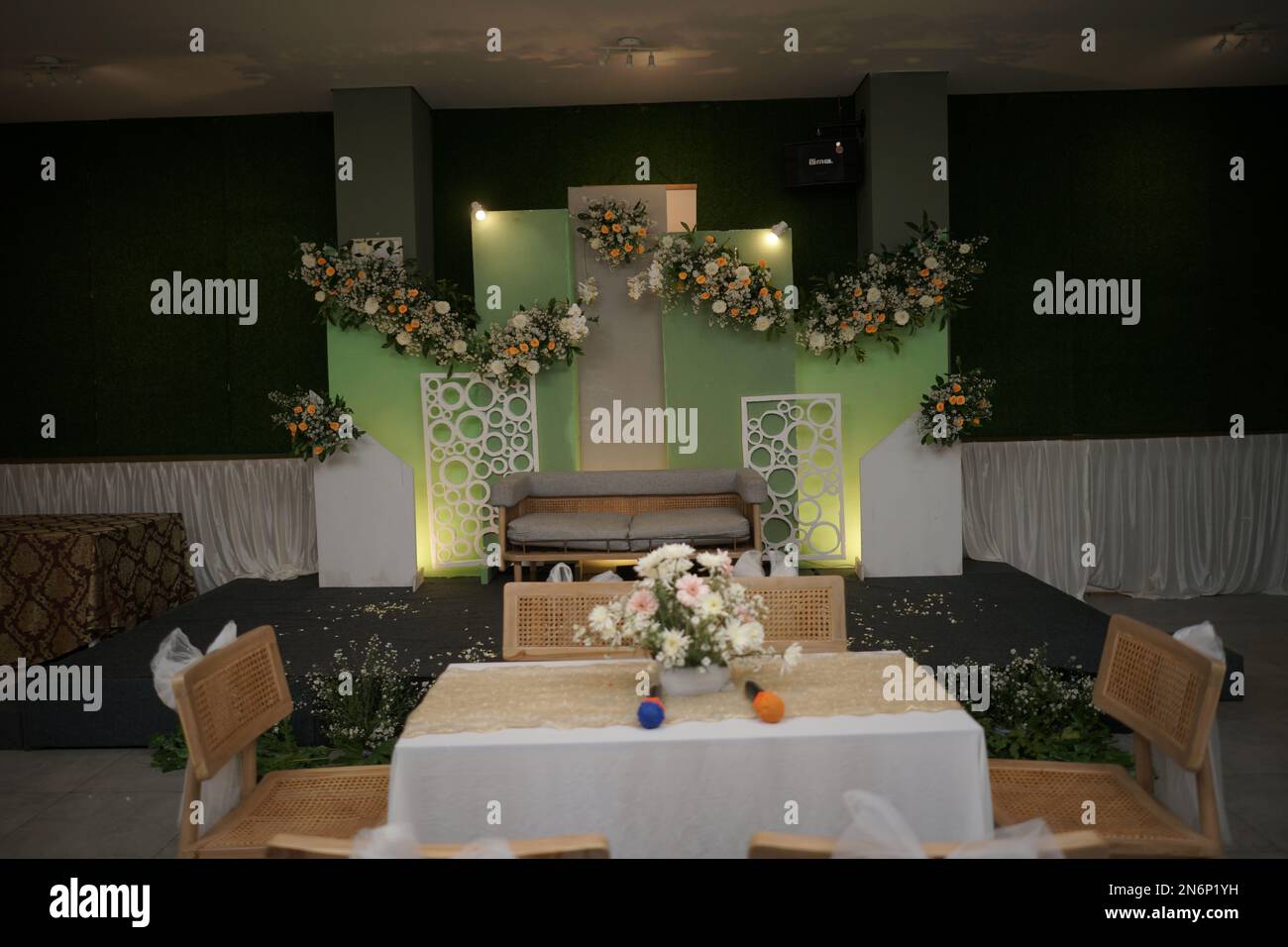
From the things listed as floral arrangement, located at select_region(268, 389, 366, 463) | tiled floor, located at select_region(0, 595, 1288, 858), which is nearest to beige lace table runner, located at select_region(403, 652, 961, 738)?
tiled floor, located at select_region(0, 595, 1288, 858)

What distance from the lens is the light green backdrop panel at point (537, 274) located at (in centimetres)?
770

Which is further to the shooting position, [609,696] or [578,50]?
[578,50]

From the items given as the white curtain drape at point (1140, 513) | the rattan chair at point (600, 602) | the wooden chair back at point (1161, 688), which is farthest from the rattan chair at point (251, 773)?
the white curtain drape at point (1140, 513)

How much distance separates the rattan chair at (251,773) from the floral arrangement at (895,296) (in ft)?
16.4

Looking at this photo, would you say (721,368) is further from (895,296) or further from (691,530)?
(691,530)

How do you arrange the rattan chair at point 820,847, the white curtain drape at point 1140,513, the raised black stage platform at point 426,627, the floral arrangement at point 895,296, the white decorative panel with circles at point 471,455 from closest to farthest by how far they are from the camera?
1. the rattan chair at point 820,847
2. the raised black stage platform at point 426,627
3. the floral arrangement at point 895,296
4. the white decorative panel with circles at point 471,455
5. the white curtain drape at point 1140,513

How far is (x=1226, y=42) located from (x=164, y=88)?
7.70m

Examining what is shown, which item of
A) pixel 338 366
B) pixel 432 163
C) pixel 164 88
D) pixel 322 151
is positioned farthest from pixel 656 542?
pixel 164 88

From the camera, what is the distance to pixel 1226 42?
730 cm

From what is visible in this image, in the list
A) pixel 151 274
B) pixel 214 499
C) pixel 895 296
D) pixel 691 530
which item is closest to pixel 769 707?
pixel 691 530

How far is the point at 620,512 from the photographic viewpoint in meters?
7.52

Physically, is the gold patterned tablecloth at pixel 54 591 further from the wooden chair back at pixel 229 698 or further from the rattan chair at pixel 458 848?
the rattan chair at pixel 458 848

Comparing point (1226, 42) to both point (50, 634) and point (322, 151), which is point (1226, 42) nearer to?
point (322, 151)

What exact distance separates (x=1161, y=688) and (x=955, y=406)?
14.6ft
